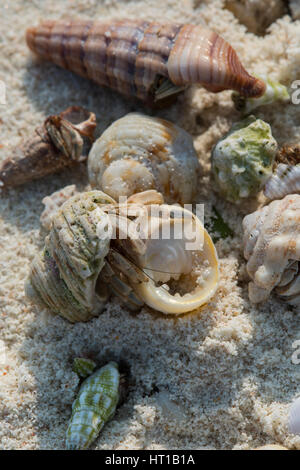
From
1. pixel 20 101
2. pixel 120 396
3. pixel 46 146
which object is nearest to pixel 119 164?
pixel 46 146

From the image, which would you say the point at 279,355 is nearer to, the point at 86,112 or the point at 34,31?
the point at 86,112

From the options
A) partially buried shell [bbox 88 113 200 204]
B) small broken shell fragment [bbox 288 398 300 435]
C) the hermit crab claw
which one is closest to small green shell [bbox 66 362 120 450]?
the hermit crab claw

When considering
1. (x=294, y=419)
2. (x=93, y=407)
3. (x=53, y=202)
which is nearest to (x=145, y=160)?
(x=53, y=202)

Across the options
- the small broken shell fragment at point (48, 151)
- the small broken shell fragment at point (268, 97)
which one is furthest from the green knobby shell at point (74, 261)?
the small broken shell fragment at point (268, 97)

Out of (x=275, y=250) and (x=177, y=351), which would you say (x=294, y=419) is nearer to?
(x=177, y=351)

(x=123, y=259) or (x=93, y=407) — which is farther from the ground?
(x=123, y=259)
